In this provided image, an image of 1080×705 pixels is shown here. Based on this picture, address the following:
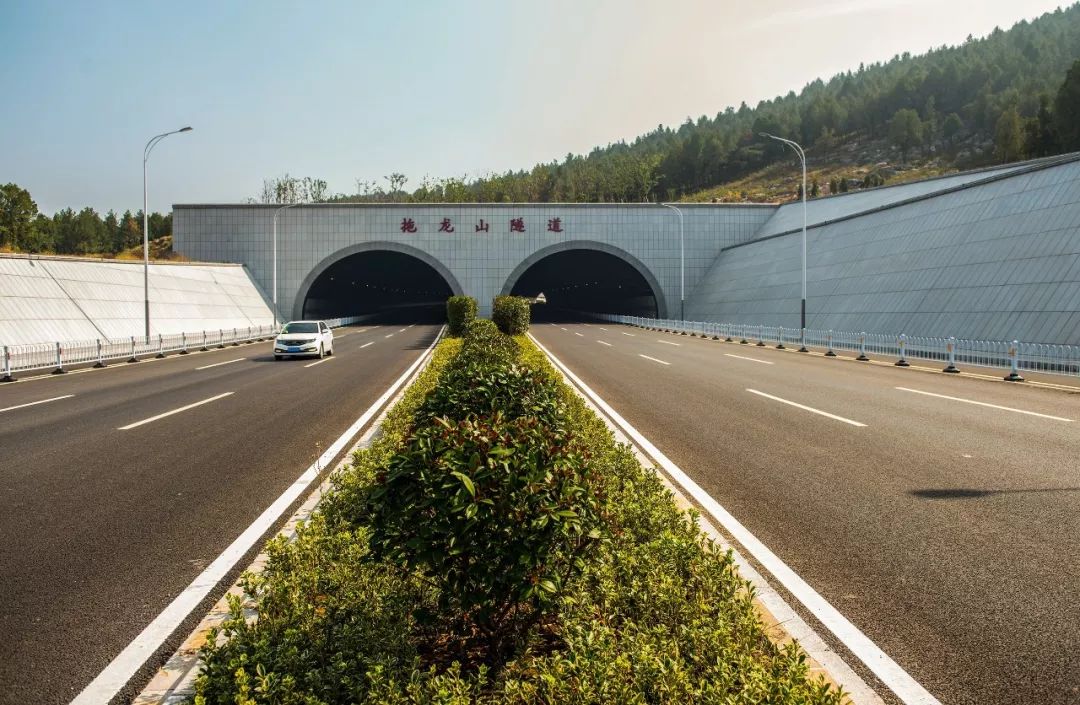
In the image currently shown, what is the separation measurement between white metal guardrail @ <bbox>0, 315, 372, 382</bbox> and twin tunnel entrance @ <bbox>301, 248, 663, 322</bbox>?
26.9m

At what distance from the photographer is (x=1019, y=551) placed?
4.67 metres

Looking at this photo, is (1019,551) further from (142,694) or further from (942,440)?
(142,694)

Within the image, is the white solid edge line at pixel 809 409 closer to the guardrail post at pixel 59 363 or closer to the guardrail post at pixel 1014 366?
the guardrail post at pixel 1014 366

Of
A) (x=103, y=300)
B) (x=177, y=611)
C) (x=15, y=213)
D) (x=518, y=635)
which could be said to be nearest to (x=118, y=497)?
(x=177, y=611)

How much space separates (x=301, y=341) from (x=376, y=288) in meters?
61.4

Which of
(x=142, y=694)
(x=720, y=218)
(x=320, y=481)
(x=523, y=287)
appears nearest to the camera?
(x=142, y=694)

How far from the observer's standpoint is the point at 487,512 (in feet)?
9.14

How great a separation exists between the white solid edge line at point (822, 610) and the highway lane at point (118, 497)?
357 cm

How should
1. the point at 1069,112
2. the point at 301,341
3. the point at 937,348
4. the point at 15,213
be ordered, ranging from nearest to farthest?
the point at 937,348
the point at 301,341
the point at 1069,112
the point at 15,213

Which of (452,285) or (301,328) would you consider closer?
(301,328)

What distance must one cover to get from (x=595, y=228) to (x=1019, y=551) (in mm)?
55015

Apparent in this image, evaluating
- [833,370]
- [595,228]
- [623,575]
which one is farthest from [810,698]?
[595,228]

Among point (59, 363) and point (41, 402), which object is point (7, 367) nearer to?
point (59, 363)

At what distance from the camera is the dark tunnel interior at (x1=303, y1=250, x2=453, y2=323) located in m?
64.0
